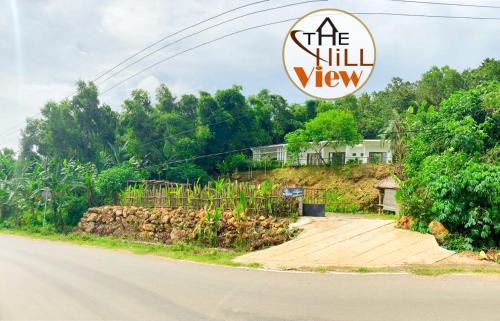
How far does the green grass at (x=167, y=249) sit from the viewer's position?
47.7 ft

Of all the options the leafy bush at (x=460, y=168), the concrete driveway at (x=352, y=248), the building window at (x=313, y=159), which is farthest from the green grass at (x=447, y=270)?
the building window at (x=313, y=159)

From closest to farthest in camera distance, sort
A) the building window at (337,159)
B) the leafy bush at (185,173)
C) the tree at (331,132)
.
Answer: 1. the tree at (331,132)
2. the building window at (337,159)
3. the leafy bush at (185,173)

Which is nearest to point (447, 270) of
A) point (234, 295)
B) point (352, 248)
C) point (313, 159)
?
point (352, 248)

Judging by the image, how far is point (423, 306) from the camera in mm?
7699

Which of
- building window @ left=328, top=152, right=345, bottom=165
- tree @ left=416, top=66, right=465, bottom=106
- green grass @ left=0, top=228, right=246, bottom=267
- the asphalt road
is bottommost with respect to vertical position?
green grass @ left=0, top=228, right=246, bottom=267

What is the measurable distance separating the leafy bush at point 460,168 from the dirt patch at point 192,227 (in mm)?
5136

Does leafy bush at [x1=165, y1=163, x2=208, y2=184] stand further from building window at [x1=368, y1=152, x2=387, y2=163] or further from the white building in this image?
building window at [x1=368, y1=152, x2=387, y2=163]

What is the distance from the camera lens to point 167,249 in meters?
17.4

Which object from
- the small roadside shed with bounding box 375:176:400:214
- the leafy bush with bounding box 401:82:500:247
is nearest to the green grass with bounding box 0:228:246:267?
the leafy bush with bounding box 401:82:500:247

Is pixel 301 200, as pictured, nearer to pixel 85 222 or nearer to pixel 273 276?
pixel 273 276

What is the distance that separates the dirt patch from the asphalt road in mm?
4367

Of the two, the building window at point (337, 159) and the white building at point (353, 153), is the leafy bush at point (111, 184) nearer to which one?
the white building at point (353, 153)

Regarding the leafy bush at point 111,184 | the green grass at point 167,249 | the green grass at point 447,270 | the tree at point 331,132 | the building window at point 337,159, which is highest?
the tree at point 331,132

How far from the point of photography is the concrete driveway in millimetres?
12070
